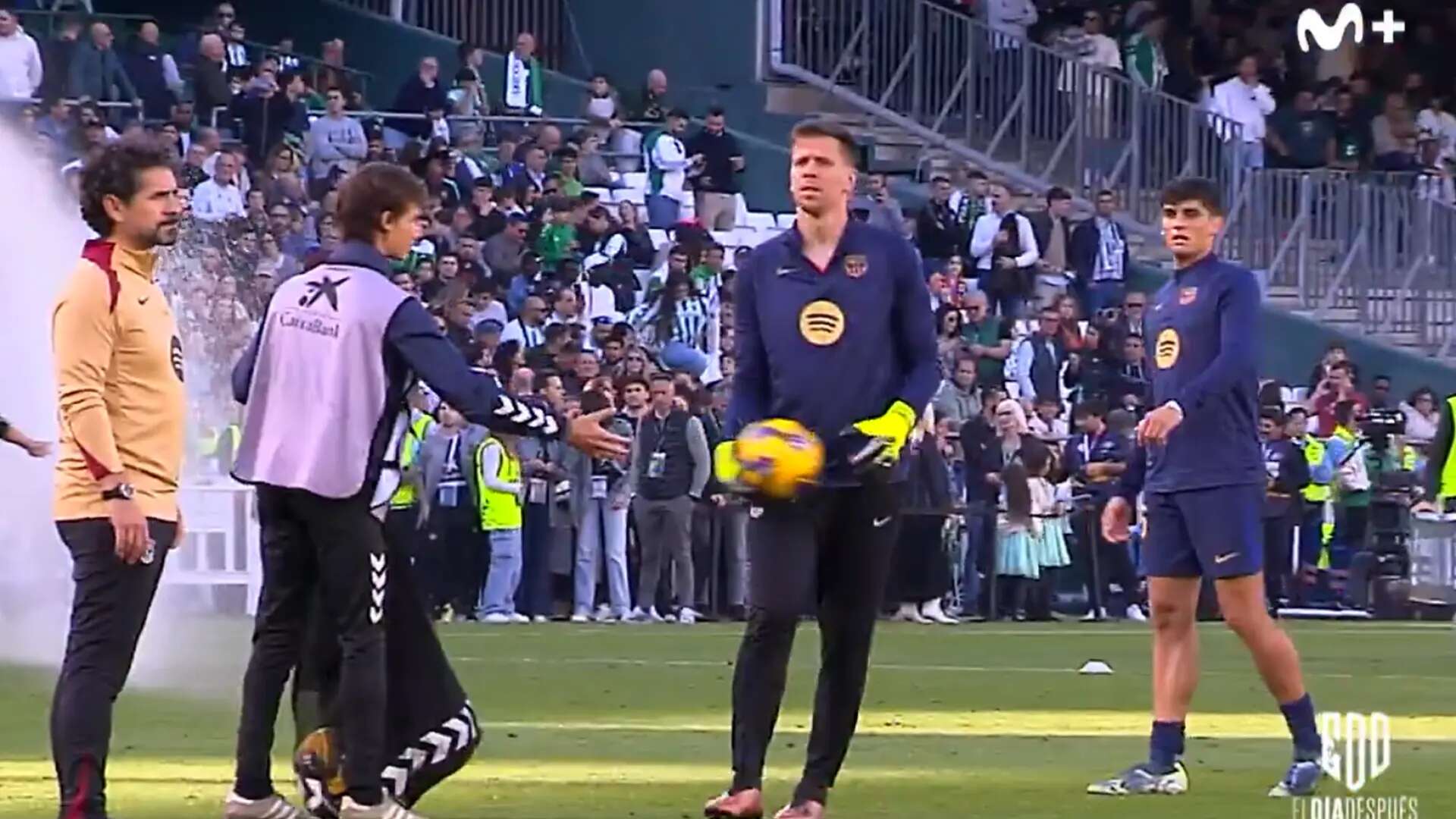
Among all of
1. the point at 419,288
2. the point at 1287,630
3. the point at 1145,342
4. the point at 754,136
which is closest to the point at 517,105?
the point at 754,136

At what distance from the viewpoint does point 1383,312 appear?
33.0 m

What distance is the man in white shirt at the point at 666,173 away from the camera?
31.0 meters

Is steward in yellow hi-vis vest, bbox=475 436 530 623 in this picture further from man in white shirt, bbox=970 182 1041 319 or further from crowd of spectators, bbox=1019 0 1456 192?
crowd of spectators, bbox=1019 0 1456 192

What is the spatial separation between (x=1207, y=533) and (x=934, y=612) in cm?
1475

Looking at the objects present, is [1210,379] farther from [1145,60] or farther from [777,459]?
[1145,60]

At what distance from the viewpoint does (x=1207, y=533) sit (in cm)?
1133

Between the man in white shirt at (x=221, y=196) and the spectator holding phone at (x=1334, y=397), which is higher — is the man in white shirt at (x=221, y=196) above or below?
above

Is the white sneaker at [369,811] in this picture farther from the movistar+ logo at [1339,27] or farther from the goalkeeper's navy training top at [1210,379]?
the movistar+ logo at [1339,27]

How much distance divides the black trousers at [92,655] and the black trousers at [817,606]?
76.2 inches

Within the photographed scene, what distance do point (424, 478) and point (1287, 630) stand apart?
6651 millimetres

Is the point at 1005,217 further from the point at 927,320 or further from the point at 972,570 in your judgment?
the point at 927,320

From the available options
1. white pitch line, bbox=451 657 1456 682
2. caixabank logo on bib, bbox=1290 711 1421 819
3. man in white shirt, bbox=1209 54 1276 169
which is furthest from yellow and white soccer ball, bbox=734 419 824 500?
man in white shirt, bbox=1209 54 1276 169

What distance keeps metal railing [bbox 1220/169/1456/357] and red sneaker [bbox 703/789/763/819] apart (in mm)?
23703

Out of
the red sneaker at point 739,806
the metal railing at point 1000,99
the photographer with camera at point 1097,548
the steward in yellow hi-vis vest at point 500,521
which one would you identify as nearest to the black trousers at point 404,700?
the red sneaker at point 739,806
